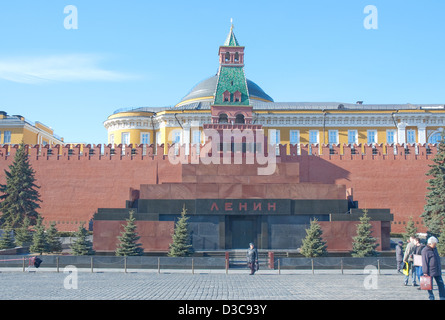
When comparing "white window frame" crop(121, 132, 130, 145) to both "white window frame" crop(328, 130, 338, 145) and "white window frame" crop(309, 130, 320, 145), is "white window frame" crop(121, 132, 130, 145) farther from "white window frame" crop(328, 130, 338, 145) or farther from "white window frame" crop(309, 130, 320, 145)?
"white window frame" crop(328, 130, 338, 145)

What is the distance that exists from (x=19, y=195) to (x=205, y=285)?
17251 millimetres

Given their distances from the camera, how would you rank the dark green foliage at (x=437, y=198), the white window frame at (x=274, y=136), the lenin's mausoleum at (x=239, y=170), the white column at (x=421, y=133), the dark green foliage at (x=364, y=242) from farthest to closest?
the white window frame at (x=274, y=136), the white column at (x=421, y=133), the dark green foliage at (x=437, y=198), the lenin's mausoleum at (x=239, y=170), the dark green foliage at (x=364, y=242)

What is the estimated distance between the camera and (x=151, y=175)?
2811 centimetres

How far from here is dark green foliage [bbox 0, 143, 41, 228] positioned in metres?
25.7

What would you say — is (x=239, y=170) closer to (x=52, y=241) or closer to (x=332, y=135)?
(x=52, y=241)

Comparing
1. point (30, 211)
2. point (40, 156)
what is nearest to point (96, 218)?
point (30, 211)

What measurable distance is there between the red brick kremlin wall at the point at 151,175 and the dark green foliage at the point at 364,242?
898 centimetres

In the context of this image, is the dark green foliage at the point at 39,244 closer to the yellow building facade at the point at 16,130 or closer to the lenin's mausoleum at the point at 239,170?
the lenin's mausoleum at the point at 239,170

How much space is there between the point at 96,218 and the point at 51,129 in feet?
106

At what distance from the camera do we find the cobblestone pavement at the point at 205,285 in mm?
10500

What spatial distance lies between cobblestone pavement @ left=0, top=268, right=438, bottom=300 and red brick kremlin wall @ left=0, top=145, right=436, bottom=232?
11535 mm

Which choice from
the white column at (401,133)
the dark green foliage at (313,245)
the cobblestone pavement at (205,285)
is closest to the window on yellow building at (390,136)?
the white column at (401,133)

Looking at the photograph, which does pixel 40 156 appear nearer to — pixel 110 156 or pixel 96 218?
pixel 110 156

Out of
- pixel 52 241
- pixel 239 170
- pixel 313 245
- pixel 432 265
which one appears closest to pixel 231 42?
pixel 239 170
